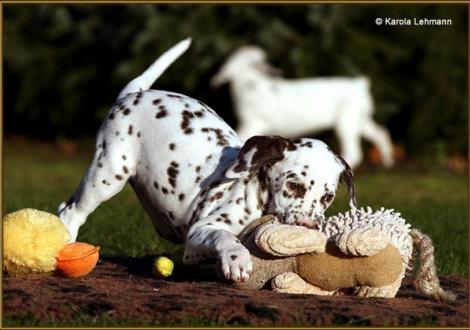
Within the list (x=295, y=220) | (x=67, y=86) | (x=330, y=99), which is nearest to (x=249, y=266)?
(x=295, y=220)

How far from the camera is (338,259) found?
499 cm

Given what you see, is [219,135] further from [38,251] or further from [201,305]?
[201,305]

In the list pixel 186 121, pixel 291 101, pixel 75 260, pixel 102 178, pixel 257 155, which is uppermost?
pixel 186 121

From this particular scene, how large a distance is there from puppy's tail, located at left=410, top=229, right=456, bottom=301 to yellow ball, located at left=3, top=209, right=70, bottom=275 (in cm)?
187

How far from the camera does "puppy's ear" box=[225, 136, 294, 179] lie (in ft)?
18.1

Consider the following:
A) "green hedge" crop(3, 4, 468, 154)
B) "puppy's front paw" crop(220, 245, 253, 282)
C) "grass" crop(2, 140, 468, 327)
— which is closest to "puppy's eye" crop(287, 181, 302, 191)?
"puppy's front paw" crop(220, 245, 253, 282)

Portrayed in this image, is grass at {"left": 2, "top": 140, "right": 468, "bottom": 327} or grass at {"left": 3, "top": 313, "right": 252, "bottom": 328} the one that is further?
grass at {"left": 2, "top": 140, "right": 468, "bottom": 327}

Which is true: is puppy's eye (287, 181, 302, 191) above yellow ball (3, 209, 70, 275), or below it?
above

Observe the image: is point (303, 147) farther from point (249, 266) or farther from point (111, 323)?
point (111, 323)

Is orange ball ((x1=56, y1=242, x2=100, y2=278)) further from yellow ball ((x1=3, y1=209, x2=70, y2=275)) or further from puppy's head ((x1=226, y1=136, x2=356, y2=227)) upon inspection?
puppy's head ((x1=226, y1=136, x2=356, y2=227))

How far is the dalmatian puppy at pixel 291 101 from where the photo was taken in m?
14.9

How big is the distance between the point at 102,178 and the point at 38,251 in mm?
1025

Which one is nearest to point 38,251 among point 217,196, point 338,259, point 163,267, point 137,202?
point 163,267

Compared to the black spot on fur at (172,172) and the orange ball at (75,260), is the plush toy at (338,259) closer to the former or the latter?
the orange ball at (75,260)
